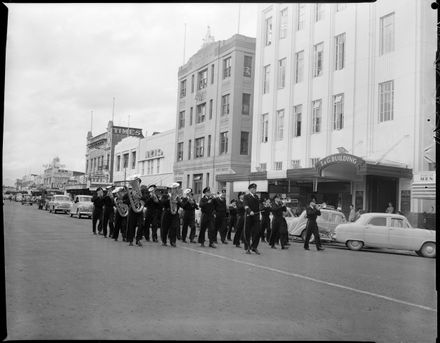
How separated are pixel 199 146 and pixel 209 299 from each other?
3424 cm

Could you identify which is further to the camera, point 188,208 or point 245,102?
point 245,102

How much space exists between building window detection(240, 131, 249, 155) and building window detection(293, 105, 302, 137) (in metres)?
10.6

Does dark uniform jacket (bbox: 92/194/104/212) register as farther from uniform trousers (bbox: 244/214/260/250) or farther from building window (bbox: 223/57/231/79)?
building window (bbox: 223/57/231/79)

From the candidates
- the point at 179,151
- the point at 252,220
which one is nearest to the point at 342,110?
the point at 252,220

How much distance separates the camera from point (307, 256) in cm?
1312

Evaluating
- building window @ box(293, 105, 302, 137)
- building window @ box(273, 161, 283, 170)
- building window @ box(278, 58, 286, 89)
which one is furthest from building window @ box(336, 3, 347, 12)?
building window @ box(273, 161, 283, 170)

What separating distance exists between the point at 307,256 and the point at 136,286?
6803mm

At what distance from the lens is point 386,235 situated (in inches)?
631

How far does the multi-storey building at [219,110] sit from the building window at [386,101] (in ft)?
57.3

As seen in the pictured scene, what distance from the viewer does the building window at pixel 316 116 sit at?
24.1 m

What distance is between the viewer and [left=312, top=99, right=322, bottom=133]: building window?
2413 cm

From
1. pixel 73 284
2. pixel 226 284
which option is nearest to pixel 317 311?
pixel 226 284

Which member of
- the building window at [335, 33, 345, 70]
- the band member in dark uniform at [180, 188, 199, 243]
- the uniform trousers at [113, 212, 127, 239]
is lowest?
the uniform trousers at [113, 212, 127, 239]

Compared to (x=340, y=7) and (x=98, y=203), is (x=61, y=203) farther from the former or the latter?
(x=340, y=7)
